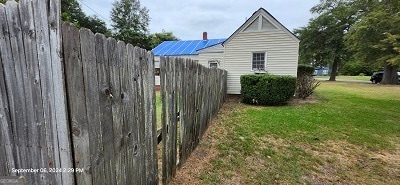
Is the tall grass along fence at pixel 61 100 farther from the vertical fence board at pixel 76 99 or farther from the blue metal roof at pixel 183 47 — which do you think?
the blue metal roof at pixel 183 47

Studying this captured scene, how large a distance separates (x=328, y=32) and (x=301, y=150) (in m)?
29.8

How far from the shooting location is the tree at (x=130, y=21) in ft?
113

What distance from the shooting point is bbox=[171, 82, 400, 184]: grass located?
3229mm

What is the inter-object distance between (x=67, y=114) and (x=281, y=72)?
1163 centimetres

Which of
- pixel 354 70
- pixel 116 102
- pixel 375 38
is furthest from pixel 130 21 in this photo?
pixel 354 70

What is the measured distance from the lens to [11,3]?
96cm

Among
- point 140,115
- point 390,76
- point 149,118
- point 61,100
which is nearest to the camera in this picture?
point 61,100

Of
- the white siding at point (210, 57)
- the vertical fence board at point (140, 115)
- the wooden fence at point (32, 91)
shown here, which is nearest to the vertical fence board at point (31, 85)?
the wooden fence at point (32, 91)

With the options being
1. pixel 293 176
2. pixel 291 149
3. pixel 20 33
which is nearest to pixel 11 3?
pixel 20 33

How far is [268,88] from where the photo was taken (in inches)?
367

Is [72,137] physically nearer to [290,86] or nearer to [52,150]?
[52,150]

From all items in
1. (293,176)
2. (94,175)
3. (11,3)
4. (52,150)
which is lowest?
(293,176)

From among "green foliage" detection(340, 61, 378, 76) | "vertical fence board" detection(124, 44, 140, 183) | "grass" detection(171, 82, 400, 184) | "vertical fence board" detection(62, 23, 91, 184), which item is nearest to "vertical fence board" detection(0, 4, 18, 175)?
"vertical fence board" detection(62, 23, 91, 184)

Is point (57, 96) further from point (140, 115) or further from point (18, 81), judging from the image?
point (140, 115)
